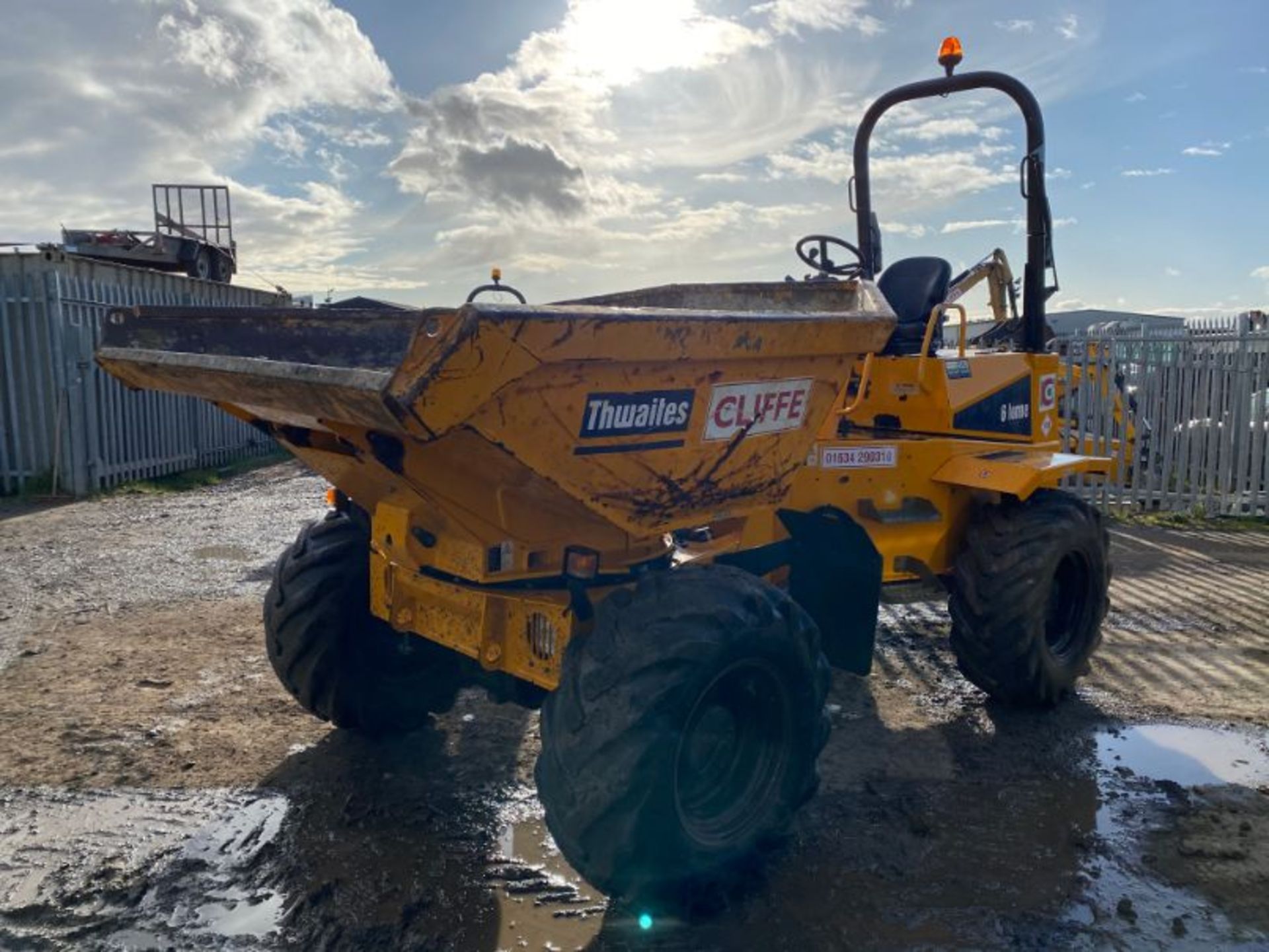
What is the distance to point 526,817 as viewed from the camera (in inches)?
146

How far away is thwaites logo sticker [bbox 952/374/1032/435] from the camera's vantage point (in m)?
4.95

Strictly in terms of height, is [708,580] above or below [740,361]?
below

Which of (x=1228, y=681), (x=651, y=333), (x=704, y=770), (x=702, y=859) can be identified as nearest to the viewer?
(x=651, y=333)

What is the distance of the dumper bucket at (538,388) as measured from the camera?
7.71ft

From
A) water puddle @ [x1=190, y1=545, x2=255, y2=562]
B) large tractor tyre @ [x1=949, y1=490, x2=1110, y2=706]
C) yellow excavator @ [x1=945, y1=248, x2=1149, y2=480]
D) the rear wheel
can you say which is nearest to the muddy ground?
large tractor tyre @ [x1=949, y1=490, x2=1110, y2=706]

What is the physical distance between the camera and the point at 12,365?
11.0m

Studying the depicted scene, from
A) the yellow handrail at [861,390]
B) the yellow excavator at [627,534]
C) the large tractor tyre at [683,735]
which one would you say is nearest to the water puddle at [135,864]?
the yellow excavator at [627,534]

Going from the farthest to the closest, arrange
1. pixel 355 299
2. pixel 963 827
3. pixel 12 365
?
pixel 12 365, pixel 355 299, pixel 963 827

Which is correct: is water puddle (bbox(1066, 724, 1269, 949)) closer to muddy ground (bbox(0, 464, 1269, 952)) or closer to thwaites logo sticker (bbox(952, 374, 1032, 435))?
muddy ground (bbox(0, 464, 1269, 952))

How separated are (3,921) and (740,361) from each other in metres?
2.72

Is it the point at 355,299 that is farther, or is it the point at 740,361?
the point at 355,299

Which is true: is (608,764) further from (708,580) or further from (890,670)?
(890,670)

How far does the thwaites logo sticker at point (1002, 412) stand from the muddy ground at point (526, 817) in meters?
1.30

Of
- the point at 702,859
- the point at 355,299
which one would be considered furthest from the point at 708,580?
the point at 355,299
